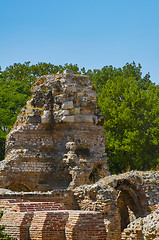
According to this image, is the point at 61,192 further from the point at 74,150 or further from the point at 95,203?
the point at 74,150

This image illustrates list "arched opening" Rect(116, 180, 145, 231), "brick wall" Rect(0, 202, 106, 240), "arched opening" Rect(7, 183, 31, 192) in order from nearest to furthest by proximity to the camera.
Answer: "brick wall" Rect(0, 202, 106, 240)
"arched opening" Rect(116, 180, 145, 231)
"arched opening" Rect(7, 183, 31, 192)

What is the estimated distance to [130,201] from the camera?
20.2 meters

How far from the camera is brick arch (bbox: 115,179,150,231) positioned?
18.7 m

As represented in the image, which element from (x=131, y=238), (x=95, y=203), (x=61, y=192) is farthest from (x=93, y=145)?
(x=131, y=238)

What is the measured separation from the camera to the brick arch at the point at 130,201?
18703 mm

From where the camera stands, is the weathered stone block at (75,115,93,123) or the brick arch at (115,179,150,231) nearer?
the brick arch at (115,179,150,231)

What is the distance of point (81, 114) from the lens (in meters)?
23.7

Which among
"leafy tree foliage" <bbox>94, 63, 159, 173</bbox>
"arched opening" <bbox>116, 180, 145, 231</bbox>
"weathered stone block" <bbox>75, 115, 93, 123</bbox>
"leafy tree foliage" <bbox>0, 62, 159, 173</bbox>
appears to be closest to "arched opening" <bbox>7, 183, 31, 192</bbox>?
"weathered stone block" <bbox>75, 115, 93, 123</bbox>

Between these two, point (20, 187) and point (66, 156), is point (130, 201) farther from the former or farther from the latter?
point (20, 187)

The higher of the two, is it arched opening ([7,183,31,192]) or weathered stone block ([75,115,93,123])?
weathered stone block ([75,115,93,123])

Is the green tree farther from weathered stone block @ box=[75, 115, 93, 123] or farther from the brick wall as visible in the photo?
the brick wall

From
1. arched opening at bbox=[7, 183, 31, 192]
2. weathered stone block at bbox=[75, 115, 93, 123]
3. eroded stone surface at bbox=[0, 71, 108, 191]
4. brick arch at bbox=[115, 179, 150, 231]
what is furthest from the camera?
weathered stone block at bbox=[75, 115, 93, 123]

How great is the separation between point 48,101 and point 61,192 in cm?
688

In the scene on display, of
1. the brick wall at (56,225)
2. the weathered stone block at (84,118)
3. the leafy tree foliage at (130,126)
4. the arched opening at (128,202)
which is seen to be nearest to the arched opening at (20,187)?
the weathered stone block at (84,118)
